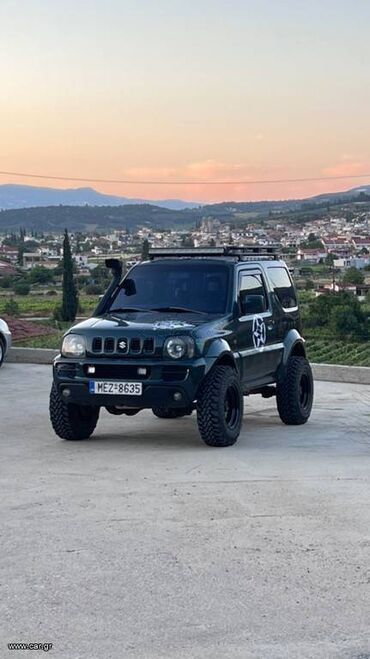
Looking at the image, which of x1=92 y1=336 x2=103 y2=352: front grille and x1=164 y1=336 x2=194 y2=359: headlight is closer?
x1=164 y1=336 x2=194 y2=359: headlight

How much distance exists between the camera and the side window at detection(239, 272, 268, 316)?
31.5 feet

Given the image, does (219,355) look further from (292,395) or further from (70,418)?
(292,395)

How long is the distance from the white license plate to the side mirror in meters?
1.66

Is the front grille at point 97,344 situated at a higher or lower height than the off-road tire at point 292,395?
higher

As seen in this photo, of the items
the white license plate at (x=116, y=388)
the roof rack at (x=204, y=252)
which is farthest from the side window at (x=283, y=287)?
the white license plate at (x=116, y=388)

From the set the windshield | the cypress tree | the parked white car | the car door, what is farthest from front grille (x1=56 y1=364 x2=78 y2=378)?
the cypress tree

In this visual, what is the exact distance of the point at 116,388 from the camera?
850 cm

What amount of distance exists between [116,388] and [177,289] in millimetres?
1520

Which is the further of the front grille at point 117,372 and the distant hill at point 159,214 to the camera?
the distant hill at point 159,214

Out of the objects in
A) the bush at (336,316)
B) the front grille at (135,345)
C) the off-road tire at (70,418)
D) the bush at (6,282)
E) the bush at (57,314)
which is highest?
the front grille at (135,345)

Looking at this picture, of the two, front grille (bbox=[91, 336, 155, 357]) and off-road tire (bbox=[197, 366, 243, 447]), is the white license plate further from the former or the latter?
off-road tire (bbox=[197, 366, 243, 447])

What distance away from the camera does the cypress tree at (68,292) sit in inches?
1359

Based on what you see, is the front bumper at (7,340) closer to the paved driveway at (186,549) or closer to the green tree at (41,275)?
the paved driveway at (186,549)

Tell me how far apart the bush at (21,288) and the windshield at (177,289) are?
131 ft
